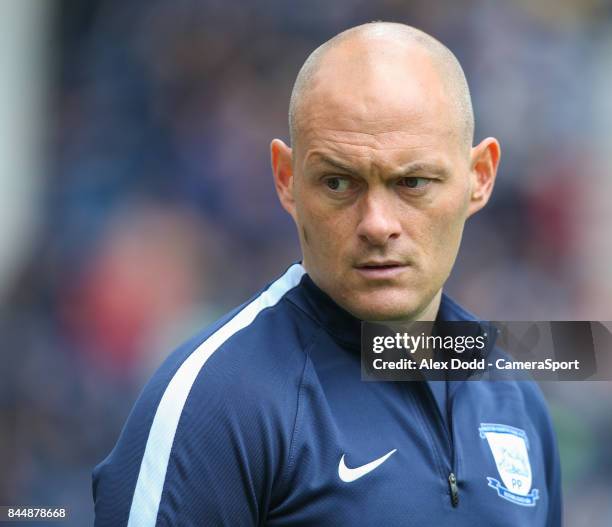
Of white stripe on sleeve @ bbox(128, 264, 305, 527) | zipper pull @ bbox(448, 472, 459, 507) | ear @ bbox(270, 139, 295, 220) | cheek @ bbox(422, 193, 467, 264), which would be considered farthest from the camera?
ear @ bbox(270, 139, 295, 220)

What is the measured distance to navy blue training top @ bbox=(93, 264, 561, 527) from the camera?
1711 millimetres

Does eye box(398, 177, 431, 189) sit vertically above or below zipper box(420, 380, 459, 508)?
above

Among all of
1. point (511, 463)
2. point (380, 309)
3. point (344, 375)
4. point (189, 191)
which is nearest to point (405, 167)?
point (380, 309)

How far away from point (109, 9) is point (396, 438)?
4.10 meters

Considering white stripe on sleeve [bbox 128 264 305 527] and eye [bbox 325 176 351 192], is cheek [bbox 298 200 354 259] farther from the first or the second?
white stripe on sleeve [bbox 128 264 305 527]

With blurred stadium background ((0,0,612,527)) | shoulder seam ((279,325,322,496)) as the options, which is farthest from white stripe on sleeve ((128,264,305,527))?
blurred stadium background ((0,0,612,527))

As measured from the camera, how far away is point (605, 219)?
17.3 ft

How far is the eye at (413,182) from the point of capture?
6.39 ft

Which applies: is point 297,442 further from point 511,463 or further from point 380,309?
point 511,463

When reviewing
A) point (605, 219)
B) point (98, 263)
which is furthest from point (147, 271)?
point (605, 219)

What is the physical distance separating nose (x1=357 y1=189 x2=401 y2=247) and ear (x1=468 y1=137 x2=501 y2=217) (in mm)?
331
